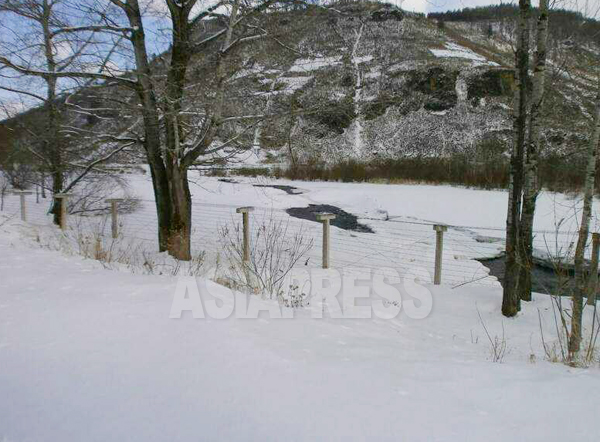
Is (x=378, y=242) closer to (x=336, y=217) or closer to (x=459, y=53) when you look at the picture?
(x=336, y=217)

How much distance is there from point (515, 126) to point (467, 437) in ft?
12.0

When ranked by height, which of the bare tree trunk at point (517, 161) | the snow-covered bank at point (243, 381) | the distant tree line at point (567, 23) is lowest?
the snow-covered bank at point (243, 381)

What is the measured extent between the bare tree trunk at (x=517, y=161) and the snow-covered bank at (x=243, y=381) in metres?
1.32

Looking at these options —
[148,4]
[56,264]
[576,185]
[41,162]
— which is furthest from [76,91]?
[576,185]

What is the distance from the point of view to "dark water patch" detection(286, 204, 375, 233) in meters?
13.0

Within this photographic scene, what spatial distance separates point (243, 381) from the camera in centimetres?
245

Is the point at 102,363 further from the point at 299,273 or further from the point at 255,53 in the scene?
the point at 255,53

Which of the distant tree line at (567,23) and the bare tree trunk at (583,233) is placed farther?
the distant tree line at (567,23)

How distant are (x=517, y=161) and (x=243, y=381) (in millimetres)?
3780

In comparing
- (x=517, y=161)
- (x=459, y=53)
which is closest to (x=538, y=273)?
(x=517, y=161)

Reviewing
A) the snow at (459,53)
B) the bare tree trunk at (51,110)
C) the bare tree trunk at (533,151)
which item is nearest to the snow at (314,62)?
the bare tree trunk at (533,151)

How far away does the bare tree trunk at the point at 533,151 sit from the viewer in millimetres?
4970

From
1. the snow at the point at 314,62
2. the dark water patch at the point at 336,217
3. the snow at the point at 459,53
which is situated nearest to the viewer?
the snow at the point at 314,62

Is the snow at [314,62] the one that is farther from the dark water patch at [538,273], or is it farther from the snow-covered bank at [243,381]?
the snow-covered bank at [243,381]
